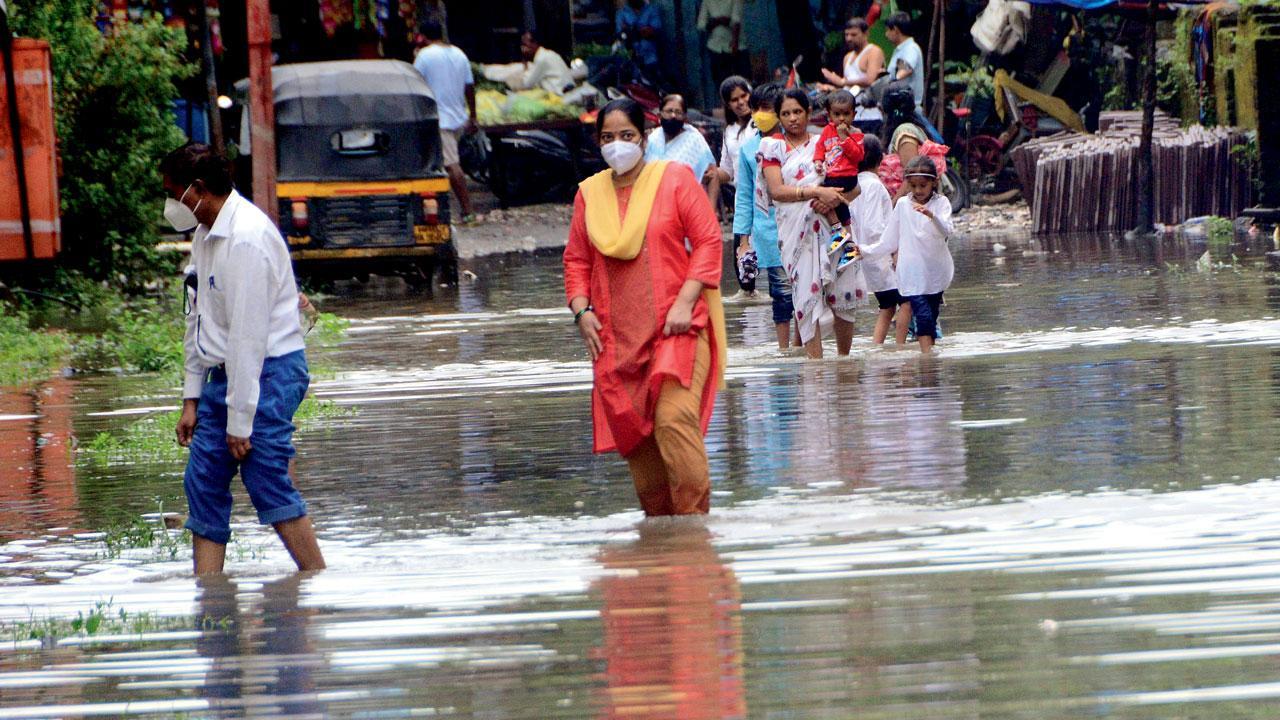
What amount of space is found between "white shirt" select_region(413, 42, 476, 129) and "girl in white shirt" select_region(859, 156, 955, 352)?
12.0 metres

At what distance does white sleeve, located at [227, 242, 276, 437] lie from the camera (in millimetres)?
6500

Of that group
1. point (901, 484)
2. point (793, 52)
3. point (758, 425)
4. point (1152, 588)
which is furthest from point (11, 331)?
point (793, 52)

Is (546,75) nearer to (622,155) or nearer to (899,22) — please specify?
(899,22)

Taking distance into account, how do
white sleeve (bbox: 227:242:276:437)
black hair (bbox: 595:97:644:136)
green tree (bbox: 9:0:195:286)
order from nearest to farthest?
white sleeve (bbox: 227:242:276:437), black hair (bbox: 595:97:644:136), green tree (bbox: 9:0:195:286)

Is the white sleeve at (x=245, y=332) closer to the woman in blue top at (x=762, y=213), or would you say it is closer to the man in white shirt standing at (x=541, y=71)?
the woman in blue top at (x=762, y=213)

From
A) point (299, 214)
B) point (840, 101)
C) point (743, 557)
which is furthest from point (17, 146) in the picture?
point (743, 557)

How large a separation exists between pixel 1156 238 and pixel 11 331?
11.8 m

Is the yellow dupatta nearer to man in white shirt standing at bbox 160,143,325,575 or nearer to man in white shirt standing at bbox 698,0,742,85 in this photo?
man in white shirt standing at bbox 160,143,325,575

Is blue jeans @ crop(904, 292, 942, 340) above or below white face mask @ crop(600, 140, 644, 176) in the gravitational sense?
below

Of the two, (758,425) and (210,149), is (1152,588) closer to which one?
(210,149)

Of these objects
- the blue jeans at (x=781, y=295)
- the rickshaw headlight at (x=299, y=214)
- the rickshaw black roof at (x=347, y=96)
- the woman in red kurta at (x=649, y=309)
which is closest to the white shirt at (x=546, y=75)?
the rickshaw black roof at (x=347, y=96)

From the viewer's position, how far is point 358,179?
66.1 ft

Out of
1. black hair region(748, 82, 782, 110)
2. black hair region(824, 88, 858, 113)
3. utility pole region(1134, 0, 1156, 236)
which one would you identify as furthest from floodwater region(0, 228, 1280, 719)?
utility pole region(1134, 0, 1156, 236)

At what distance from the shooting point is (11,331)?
49.8 ft
